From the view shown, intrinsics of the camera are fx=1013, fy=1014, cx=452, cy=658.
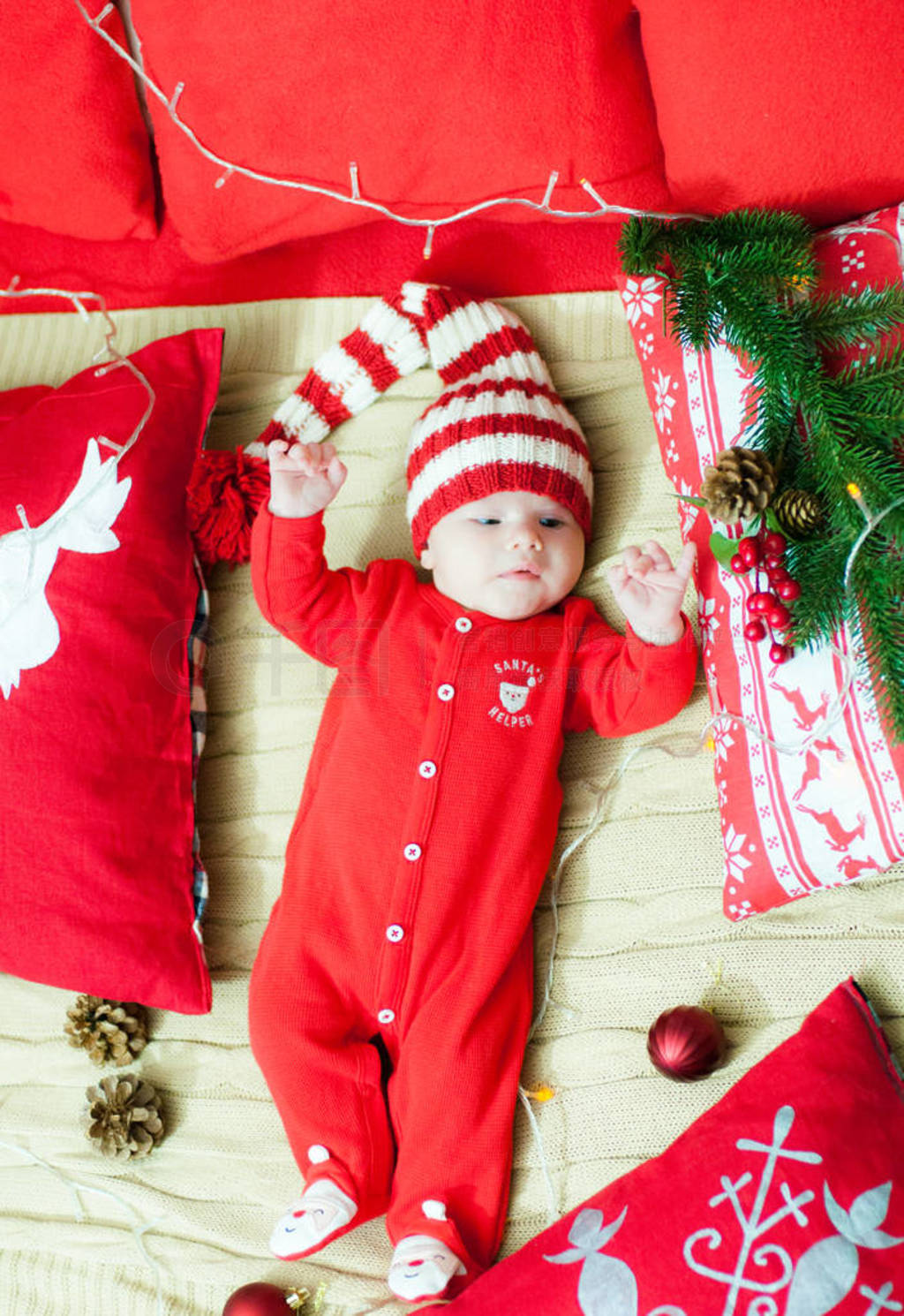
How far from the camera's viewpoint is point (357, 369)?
1369 mm

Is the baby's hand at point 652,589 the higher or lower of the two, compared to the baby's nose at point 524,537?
lower

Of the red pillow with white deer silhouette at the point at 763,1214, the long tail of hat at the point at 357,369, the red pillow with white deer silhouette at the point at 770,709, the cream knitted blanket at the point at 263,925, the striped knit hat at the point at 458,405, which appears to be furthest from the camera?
the long tail of hat at the point at 357,369

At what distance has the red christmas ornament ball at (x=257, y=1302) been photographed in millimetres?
1063

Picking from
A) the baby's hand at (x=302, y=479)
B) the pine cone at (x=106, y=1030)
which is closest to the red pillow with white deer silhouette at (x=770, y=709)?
the baby's hand at (x=302, y=479)

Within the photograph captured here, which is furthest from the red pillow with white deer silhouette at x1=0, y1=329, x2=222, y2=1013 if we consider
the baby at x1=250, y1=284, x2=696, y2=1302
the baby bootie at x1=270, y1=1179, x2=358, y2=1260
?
the baby bootie at x1=270, y1=1179, x2=358, y2=1260

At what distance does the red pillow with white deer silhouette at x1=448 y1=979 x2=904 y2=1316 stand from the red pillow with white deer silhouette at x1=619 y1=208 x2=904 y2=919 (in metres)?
0.17

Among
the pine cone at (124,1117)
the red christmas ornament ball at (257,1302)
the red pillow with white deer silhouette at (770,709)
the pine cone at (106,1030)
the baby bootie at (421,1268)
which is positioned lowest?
the red christmas ornament ball at (257,1302)

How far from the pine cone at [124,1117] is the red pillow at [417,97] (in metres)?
1.11

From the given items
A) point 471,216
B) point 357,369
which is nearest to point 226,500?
point 357,369

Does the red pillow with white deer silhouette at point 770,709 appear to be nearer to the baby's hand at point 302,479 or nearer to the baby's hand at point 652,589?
the baby's hand at point 652,589

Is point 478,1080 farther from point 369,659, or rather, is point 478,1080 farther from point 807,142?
point 807,142

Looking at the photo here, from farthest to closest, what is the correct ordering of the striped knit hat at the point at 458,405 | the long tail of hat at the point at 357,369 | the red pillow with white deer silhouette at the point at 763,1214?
1. the long tail of hat at the point at 357,369
2. the striped knit hat at the point at 458,405
3. the red pillow with white deer silhouette at the point at 763,1214

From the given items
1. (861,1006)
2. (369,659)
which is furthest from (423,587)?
(861,1006)

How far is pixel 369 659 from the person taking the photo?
4.22 ft
